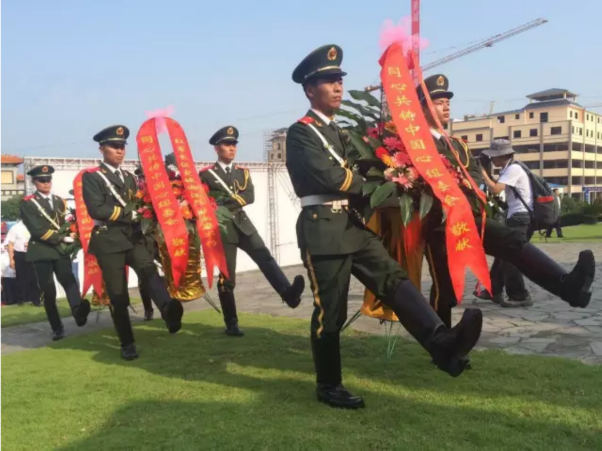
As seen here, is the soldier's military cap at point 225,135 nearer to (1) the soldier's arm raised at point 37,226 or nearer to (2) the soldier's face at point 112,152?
(2) the soldier's face at point 112,152

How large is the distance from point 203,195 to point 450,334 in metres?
3.33

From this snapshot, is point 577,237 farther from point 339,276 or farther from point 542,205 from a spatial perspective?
point 339,276

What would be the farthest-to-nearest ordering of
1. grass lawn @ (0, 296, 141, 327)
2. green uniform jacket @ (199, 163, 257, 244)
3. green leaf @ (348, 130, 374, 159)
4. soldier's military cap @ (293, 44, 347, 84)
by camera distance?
grass lawn @ (0, 296, 141, 327) → green uniform jacket @ (199, 163, 257, 244) → green leaf @ (348, 130, 374, 159) → soldier's military cap @ (293, 44, 347, 84)

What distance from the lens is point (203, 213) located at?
571 centimetres

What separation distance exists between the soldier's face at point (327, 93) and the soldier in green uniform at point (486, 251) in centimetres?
80

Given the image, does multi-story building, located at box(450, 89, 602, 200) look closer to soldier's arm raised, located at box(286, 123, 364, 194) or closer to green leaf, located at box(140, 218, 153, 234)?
green leaf, located at box(140, 218, 153, 234)

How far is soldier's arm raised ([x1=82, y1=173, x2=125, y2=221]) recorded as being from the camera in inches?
210

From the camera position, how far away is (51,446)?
3297mm

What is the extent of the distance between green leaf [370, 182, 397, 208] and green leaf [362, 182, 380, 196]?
0.13 feet

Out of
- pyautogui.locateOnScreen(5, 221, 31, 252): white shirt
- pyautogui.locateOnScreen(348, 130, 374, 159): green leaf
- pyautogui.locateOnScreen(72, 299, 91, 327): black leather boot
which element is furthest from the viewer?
pyautogui.locateOnScreen(5, 221, 31, 252): white shirt

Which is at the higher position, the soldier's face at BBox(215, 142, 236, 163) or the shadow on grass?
the soldier's face at BBox(215, 142, 236, 163)

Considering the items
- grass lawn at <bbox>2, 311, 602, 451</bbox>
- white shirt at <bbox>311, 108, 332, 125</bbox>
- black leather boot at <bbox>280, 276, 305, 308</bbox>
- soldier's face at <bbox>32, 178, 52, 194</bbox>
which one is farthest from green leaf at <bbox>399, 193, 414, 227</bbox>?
soldier's face at <bbox>32, 178, 52, 194</bbox>

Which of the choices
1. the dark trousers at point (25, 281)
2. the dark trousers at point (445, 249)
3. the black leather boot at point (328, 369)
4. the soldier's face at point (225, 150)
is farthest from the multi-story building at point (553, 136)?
the black leather boot at point (328, 369)

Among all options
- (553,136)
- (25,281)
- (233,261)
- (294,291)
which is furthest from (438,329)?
(553,136)
